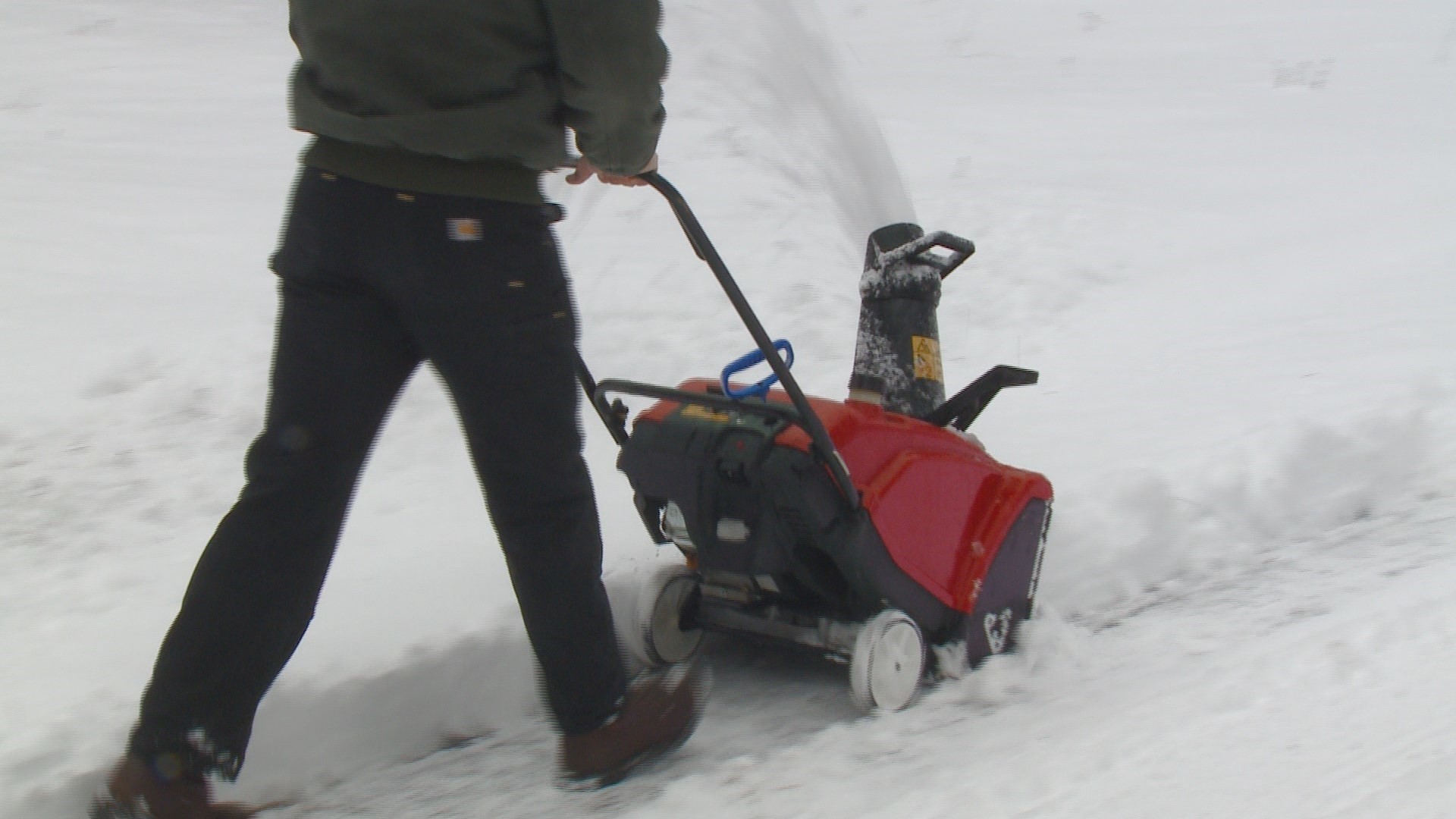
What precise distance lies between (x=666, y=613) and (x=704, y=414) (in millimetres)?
469

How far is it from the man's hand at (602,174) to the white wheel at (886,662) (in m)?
0.93

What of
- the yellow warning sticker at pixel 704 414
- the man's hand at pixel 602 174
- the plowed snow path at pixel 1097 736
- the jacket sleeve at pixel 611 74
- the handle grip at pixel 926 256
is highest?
the jacket sleeve at pixel 611 74

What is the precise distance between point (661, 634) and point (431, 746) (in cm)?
49

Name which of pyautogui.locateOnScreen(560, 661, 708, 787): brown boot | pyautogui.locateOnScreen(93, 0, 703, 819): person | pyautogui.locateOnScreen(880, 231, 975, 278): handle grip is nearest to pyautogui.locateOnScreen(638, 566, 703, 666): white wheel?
pyautogui.locateOnScreen(560, 661, 708, 787): brown boot

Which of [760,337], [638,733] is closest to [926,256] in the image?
[760,337]

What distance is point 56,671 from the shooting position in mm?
2359

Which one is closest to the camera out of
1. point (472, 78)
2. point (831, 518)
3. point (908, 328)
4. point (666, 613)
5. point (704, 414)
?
point (472, 78)

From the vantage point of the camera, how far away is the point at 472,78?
169cm

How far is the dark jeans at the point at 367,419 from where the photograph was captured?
178 centimetres

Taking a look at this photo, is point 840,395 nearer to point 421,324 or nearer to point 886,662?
point 886,662

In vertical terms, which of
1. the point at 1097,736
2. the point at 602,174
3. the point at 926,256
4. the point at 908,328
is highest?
the point at 602,174

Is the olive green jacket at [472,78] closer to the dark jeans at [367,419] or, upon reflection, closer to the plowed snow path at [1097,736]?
the dark jeans at [367,419]

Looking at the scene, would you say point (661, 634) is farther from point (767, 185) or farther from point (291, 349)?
point (767, 185)

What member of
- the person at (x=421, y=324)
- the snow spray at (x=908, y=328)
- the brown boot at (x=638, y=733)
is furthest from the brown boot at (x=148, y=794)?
the snow spray at (x=908, y=328)
